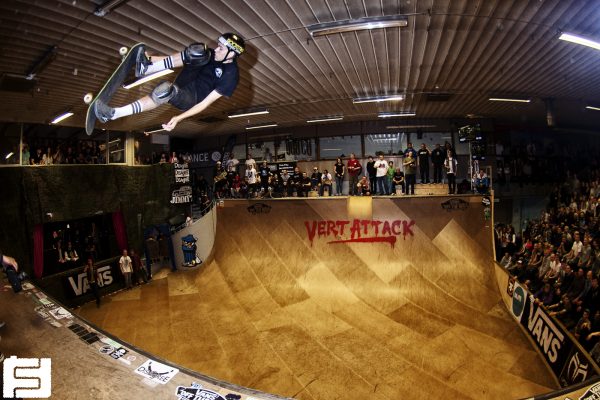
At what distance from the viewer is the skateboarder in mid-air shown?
3.21m

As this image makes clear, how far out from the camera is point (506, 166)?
15.4 metres

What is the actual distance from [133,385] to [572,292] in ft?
26.3

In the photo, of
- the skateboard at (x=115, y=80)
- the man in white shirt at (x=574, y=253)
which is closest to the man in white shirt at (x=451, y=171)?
the man in white shirt at (x=574, y=253)

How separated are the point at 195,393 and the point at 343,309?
5938 millimetres

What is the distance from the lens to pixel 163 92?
3156mm

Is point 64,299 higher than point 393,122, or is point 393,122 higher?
point 393,122

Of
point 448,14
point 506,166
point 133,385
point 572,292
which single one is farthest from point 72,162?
point 506,166

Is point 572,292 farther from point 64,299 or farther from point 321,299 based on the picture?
point 64,299

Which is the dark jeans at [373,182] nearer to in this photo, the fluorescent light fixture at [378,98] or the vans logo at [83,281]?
the fluorescent light fixture at [378,98]

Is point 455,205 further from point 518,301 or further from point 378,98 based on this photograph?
point 378,98

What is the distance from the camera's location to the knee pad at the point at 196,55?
3.20 m

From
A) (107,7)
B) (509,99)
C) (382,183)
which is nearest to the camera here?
(107,7)

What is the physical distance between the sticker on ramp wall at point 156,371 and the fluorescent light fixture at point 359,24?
5356 mm

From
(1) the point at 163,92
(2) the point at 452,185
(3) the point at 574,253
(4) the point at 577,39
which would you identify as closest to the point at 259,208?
(2) the point at 452,185
